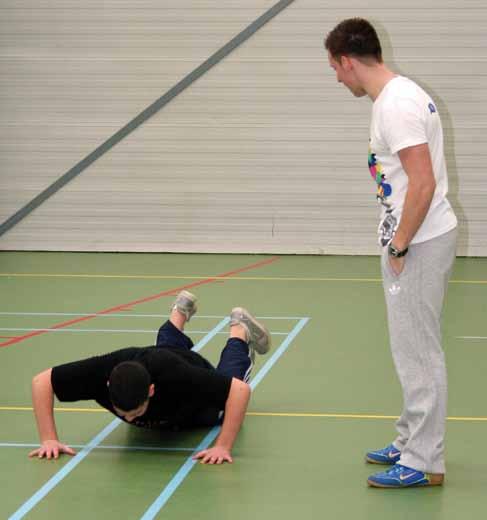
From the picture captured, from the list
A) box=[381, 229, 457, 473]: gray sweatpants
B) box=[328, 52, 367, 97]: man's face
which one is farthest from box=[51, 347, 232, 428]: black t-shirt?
box=[328, 52, 367, 97]: man's face

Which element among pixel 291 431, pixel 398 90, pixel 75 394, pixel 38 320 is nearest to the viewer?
pixel 398 90

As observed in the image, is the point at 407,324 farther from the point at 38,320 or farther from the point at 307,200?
the point at 307,200

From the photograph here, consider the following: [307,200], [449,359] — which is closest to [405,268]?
[449,359]

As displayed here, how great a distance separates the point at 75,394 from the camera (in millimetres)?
4609

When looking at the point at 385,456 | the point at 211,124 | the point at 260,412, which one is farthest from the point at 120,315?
the point at 211,124

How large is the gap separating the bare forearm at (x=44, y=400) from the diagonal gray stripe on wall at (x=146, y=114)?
30.9 feet

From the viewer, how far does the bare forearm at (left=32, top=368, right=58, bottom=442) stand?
462 cm

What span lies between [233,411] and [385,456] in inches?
27.7

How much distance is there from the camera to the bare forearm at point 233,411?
4562mm

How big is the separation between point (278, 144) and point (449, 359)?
712cm

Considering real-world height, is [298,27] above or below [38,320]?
above

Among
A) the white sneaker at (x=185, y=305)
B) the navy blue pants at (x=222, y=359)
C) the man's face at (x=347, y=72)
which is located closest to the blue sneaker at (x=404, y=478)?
the navy blue pants at (x=222, y=359)

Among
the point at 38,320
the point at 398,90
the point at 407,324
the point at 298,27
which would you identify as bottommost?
the point at 38,320

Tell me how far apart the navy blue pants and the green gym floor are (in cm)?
10
